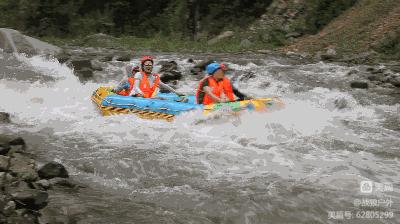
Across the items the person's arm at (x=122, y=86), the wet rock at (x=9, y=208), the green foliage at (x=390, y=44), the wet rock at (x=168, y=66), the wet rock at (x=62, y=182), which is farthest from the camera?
the green foliage at (x=390, y=44)

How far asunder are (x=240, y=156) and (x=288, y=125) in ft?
6.89

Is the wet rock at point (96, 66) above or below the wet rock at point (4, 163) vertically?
above

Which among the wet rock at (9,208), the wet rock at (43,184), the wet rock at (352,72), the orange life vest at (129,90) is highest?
the orange life vest at (129,90)

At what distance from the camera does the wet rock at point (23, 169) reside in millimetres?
5691

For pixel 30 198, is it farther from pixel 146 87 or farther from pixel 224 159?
pixel 146 87

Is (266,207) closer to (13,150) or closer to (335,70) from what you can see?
(13,150)

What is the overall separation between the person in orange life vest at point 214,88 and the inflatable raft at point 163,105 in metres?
0.34

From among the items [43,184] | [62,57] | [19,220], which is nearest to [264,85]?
[62,57]

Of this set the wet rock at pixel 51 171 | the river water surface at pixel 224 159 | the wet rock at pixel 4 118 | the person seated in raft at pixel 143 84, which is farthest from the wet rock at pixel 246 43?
the wet rock at pixel 51 171

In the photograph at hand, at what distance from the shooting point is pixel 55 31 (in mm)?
30984

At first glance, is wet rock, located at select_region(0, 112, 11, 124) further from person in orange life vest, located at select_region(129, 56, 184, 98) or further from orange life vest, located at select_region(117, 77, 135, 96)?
person in orange life vest, located at select_region(129, 56, 184, 98)

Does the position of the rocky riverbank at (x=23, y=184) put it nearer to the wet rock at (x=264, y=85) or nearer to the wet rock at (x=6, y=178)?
the wet rock at (x=6, y=178)

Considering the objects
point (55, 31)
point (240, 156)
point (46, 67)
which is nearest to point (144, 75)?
point (240, 156)

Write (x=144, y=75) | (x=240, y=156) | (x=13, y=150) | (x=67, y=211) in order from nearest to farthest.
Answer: (x=67, y=211) → (x=13, y=150) → (x=240, y=156) → (x=144, y=75)
